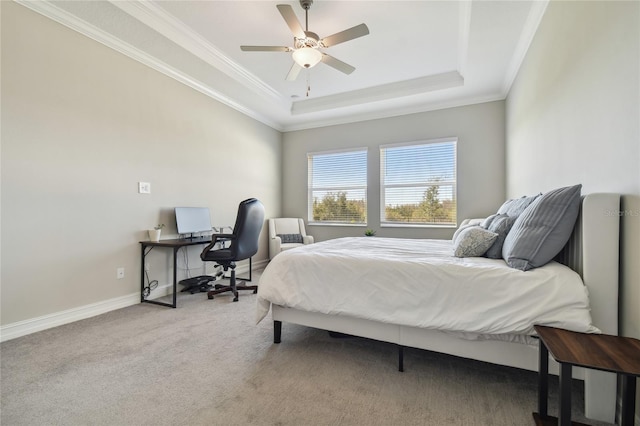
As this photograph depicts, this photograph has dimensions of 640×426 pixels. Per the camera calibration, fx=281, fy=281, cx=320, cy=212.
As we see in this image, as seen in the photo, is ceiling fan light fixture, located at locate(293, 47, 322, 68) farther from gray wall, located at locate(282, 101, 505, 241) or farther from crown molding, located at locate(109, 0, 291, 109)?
gray wall, located at locate(282, 101, 505, 241)

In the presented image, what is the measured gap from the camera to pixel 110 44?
2.88m

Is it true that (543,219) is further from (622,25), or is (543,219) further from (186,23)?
(186,23)

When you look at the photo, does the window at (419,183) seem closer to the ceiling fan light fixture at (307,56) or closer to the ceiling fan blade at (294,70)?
the ceiling fan blade at (294,70)

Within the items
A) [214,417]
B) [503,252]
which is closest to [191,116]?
[214,417]

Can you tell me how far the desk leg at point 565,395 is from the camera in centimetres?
96

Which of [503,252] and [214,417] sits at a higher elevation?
[503,252]

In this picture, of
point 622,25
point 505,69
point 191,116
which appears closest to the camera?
point 622,25

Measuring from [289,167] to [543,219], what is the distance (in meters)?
4.76

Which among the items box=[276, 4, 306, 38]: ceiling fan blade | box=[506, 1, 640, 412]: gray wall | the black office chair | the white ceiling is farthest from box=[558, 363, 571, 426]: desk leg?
the black office chair

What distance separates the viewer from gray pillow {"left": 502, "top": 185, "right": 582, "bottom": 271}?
1.52 metres

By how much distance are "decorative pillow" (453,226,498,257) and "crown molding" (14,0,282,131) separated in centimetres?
378

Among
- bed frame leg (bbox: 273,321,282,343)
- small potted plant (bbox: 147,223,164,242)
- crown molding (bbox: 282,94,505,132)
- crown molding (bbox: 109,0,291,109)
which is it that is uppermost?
crown molding (bbox: 109,0,291,109)

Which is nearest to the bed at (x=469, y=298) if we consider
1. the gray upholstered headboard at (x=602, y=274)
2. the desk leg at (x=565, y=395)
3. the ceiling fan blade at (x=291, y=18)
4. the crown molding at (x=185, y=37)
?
the gray upholstered headboard at (x=602, y=274)

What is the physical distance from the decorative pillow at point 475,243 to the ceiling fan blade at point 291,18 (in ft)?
6.98
